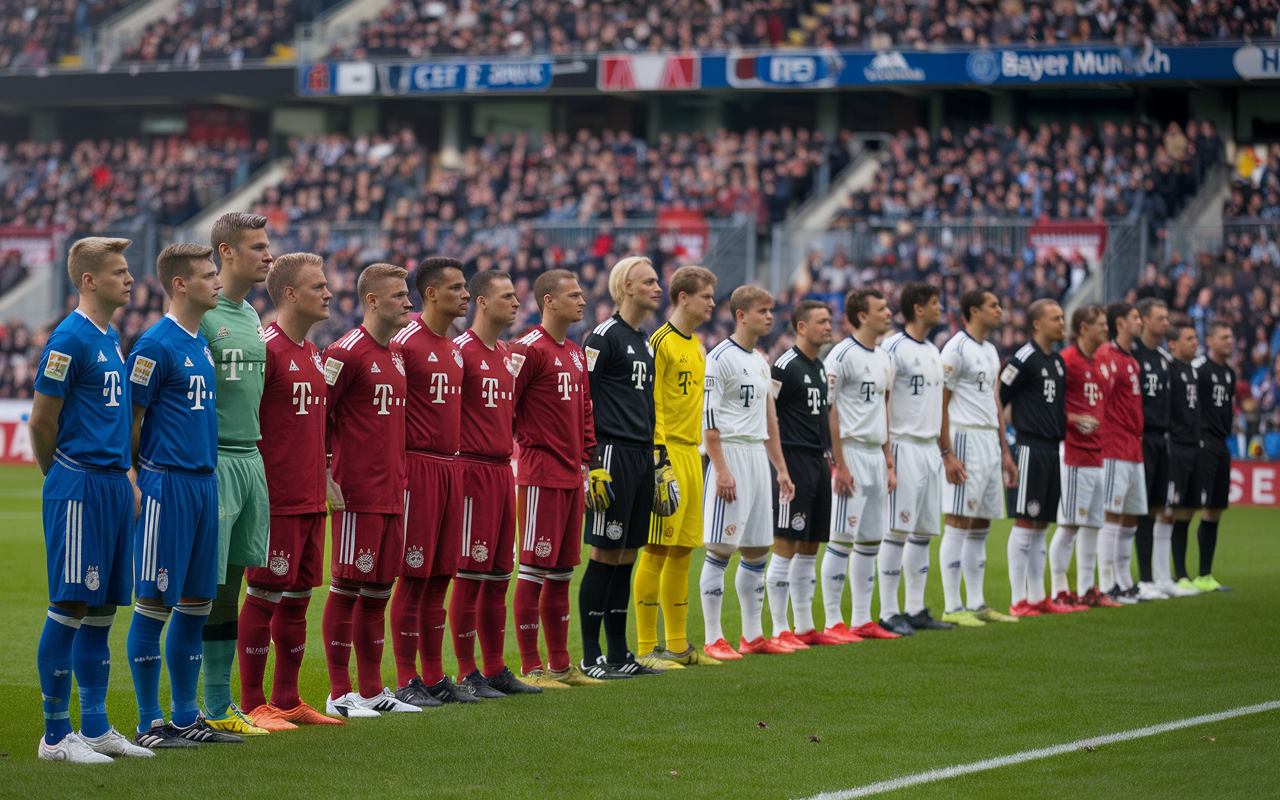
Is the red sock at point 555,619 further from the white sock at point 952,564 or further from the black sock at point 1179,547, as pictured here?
the black sock at point 1179,547

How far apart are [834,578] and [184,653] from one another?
5.39m

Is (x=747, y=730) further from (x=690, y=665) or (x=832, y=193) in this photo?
(x=832, y=193)

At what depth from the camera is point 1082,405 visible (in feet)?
41.0

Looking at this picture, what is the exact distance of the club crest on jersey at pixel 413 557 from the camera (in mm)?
7789

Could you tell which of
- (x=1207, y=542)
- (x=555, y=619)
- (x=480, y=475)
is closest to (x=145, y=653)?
(x=480, y=475)

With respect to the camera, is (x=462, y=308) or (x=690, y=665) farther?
(x=690, y=665)

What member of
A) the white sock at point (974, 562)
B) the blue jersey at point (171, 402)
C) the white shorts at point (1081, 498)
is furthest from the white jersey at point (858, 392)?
the blue jersey at point (171, 402)

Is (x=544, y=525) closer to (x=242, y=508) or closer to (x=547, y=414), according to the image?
(x=547, y=414)

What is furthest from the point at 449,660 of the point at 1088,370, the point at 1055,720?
the point at 1088,370

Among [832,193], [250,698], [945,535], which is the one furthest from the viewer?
[832,193]

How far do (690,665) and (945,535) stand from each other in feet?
10.5

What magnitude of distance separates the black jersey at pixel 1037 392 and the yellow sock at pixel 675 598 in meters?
3.94

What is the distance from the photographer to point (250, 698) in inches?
290

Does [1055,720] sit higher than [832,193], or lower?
lower
